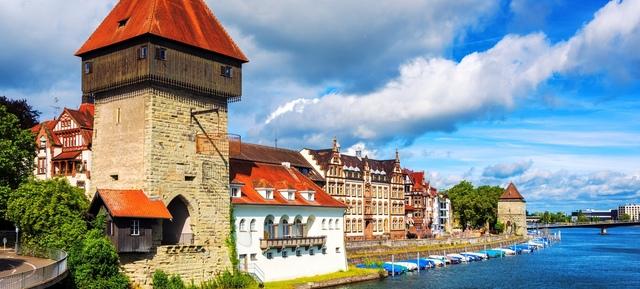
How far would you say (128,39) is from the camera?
43.5 meters

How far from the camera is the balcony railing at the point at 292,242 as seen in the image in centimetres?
5081

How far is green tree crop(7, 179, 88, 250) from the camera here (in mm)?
40531

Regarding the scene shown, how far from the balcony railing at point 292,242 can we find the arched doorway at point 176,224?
7.07 meters

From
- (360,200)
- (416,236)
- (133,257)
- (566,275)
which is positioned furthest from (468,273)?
(133,257)

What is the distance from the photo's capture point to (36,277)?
30000 millimetres

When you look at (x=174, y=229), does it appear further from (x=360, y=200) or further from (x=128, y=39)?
(x=360, y=200)

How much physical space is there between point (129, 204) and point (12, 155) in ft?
37.5

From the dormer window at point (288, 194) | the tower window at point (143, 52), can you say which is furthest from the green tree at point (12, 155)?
the dormer window at point (288, 194)

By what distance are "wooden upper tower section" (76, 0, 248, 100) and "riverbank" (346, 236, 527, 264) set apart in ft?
95.5

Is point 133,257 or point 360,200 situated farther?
point 360,200

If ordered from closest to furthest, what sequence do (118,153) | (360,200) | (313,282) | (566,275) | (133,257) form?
(133,257)
(118,153)
(313,282)
(566,275)
(360,200)

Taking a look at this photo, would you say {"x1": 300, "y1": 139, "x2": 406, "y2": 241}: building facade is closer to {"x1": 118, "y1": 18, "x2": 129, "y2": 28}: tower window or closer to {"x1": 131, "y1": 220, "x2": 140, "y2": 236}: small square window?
{"x1": 118, "y1": 18, "x2": 129, "y2": 28}: tower window

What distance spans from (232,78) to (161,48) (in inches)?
267

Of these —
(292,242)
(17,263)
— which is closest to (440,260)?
(292,242)
